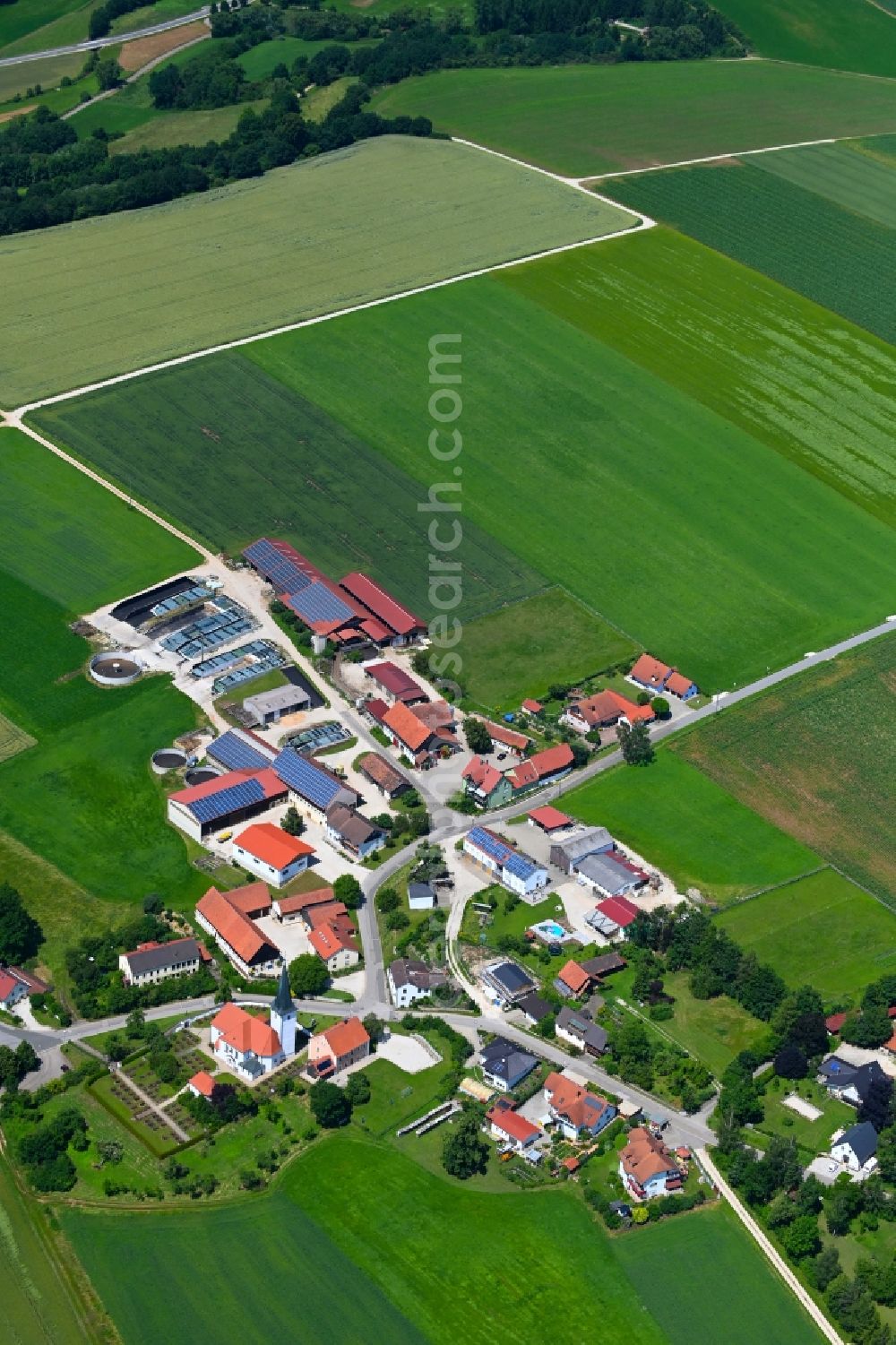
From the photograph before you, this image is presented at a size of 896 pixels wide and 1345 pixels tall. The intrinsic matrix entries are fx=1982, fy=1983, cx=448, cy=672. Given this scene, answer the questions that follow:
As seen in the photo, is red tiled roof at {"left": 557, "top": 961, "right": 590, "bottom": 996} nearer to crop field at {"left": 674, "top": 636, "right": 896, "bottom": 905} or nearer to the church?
the church

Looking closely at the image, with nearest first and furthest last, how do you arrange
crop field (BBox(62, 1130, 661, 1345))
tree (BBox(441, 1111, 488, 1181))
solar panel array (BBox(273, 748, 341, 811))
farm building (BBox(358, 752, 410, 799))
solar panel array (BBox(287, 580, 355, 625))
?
1. crop field (BBox(62, 1130, 661, 1345))
2. tree (BBox(441, 1111, 488, 1181))
3. solar panel array (BBox(273, 748, 341, 811))
4. farm building (BBox(358, 752, 410, 799))
5. solar panel array (BBox(287, 580, 355, 625))

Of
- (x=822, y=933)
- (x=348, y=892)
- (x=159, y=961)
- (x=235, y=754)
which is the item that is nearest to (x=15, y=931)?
(x=159, y=961)

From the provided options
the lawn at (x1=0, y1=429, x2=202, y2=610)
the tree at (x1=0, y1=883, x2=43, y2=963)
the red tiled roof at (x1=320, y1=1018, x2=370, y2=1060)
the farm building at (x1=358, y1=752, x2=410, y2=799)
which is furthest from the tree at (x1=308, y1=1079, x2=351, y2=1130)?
the lawn at (x1=0, y1=429, x2=202, y2=610)

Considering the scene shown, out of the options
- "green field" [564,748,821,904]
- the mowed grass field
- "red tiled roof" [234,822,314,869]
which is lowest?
the mowed grass field

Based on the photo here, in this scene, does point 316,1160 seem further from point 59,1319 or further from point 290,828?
point 290,828

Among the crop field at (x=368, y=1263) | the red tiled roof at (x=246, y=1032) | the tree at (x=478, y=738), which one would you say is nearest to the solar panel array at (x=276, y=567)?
the tree at (x=478, y=738)

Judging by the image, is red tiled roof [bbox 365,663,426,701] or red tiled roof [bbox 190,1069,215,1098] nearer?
red tiled roof [bbox 190,1069,215,1098]
